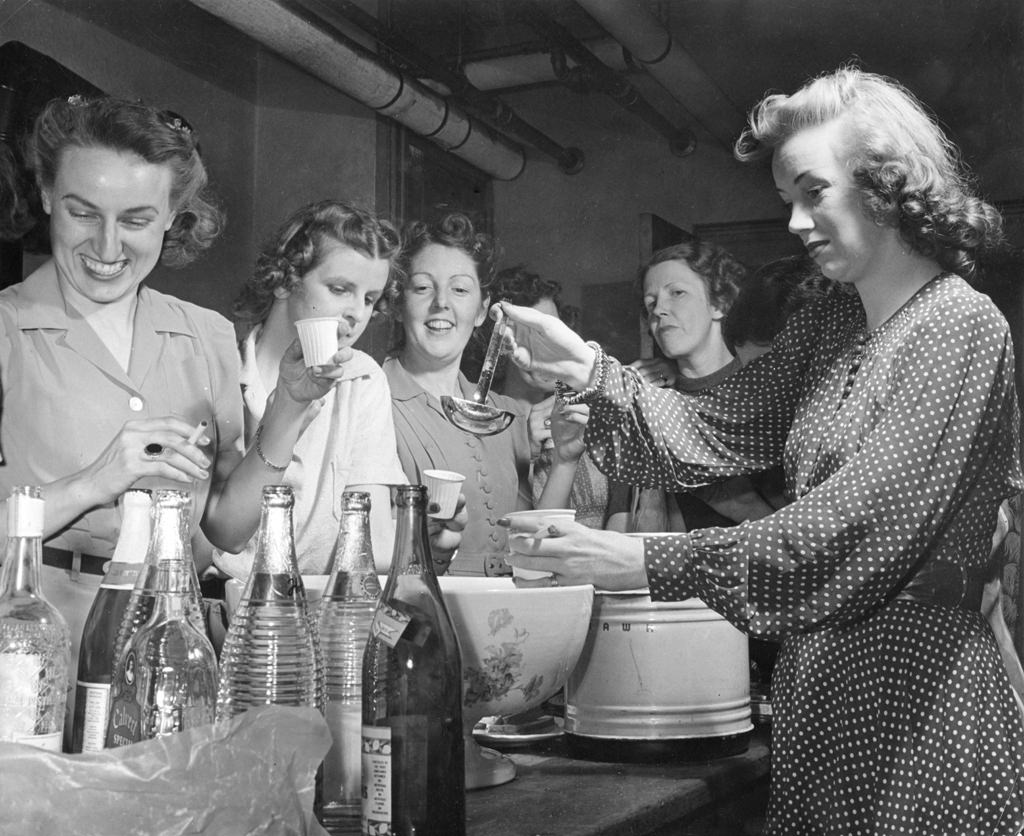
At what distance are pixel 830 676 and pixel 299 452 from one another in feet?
2.00

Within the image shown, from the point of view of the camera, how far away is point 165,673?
2.55 ft

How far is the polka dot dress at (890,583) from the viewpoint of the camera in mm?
1040

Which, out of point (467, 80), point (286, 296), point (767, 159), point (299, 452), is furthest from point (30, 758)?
point (767, 159)

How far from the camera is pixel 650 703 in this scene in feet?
4.14

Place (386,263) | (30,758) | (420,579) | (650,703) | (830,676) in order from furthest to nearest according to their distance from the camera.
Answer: (386,263)
(650,703)
(830,676)
(420,579)
(30,758)

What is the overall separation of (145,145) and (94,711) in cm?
57

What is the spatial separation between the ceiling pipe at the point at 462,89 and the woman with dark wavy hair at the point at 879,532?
12.4 inches

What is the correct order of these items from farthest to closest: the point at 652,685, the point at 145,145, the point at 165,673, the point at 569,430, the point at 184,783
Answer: the point at 569,430 → the point at 652,685 → the point at 145,145 → the point at 165,673 → the point at 184,783

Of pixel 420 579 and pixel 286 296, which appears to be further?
pixel 286 296

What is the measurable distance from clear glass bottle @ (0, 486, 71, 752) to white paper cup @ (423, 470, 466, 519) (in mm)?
555

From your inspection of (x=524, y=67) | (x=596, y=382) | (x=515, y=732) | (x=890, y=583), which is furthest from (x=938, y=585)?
(x=524, y=67)

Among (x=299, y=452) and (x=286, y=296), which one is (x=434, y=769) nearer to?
(x=299, y=452)

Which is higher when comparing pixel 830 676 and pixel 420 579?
pixel 420 579

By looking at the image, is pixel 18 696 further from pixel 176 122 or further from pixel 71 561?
pixel 176 122
